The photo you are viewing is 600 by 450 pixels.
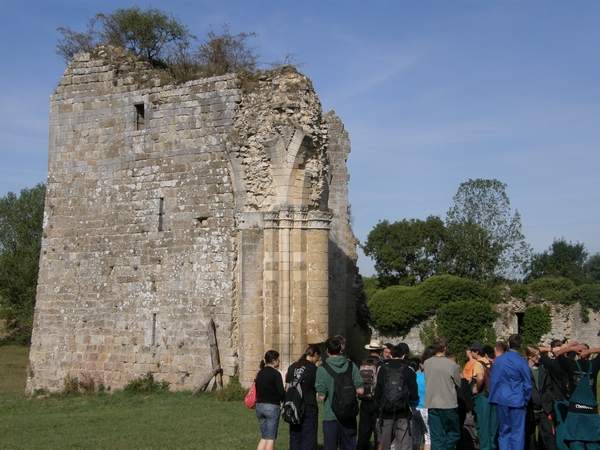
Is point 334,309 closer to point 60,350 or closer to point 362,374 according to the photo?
point 60,350

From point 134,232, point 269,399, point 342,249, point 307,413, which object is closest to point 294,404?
point 307,413

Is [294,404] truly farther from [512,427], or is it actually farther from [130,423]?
[130,423]

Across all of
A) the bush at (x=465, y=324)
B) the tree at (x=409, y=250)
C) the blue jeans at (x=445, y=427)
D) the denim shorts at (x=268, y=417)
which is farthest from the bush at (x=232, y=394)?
the tree at (x=409, y=250)

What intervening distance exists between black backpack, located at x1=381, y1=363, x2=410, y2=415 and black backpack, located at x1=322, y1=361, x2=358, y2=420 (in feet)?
1.13

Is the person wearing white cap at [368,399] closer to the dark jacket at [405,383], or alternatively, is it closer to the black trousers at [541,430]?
the dark jacket at [405,383]

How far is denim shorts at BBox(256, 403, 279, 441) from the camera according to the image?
8.04 metres

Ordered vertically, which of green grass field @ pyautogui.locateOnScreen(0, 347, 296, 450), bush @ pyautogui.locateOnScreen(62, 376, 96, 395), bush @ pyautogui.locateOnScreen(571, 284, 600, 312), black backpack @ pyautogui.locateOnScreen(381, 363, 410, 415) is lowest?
green grass field @ pyautogui.locateOnScreen(0, 347, 296, 450)

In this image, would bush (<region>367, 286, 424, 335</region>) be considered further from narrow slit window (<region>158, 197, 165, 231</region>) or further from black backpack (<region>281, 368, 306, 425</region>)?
black backpack (<region>281, 368, 306, 425</region>)

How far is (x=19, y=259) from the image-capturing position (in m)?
40.0

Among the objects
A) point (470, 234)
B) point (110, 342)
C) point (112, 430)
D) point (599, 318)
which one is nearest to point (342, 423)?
point (112, 430)

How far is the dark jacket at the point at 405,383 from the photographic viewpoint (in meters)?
→ 7.87

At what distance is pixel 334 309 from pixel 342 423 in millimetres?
11627

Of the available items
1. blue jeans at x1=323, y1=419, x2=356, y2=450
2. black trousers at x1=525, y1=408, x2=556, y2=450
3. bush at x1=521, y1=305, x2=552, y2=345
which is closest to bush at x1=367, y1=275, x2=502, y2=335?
bush at x1=521, y1=305, x2=552, y2=345

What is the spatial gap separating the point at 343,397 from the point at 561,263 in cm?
7081
